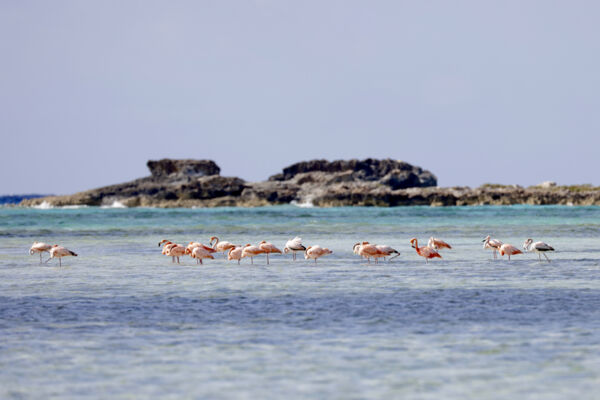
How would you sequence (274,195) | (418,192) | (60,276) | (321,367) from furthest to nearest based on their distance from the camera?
(274,195) → (418,192) → (60,276) → (321,367)

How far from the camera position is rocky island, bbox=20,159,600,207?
5881 inches

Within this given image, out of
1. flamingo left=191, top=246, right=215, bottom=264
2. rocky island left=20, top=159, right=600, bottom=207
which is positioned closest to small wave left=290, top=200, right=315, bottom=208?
rocky island left=20, top=159, right=600, bottom=207

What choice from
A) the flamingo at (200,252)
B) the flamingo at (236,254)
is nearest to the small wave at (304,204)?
the flamingo at (236,254)

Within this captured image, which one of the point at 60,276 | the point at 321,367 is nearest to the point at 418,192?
the point at 60,276

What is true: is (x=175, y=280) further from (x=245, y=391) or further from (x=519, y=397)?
(x=519, y=397)

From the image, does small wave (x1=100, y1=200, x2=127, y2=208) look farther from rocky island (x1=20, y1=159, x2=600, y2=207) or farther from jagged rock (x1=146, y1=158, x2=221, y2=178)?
jagged rock (x1=146, y1=158, x2=221, y2=178)

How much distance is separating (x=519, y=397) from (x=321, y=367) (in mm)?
2215

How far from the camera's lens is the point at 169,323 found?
39.0 ft

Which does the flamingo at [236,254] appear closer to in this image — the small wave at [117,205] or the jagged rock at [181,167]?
the small wave at [117,205]

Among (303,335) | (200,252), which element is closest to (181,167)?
(200,252)

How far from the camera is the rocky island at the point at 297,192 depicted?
149m

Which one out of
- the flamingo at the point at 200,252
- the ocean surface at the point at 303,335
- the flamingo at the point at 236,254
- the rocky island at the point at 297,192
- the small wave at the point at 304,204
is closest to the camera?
the ocean surface at the point at 303,335

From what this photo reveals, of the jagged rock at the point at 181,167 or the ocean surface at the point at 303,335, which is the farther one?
the jagged rock at the point at 181,167

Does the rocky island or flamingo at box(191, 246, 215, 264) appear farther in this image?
the rocky island
